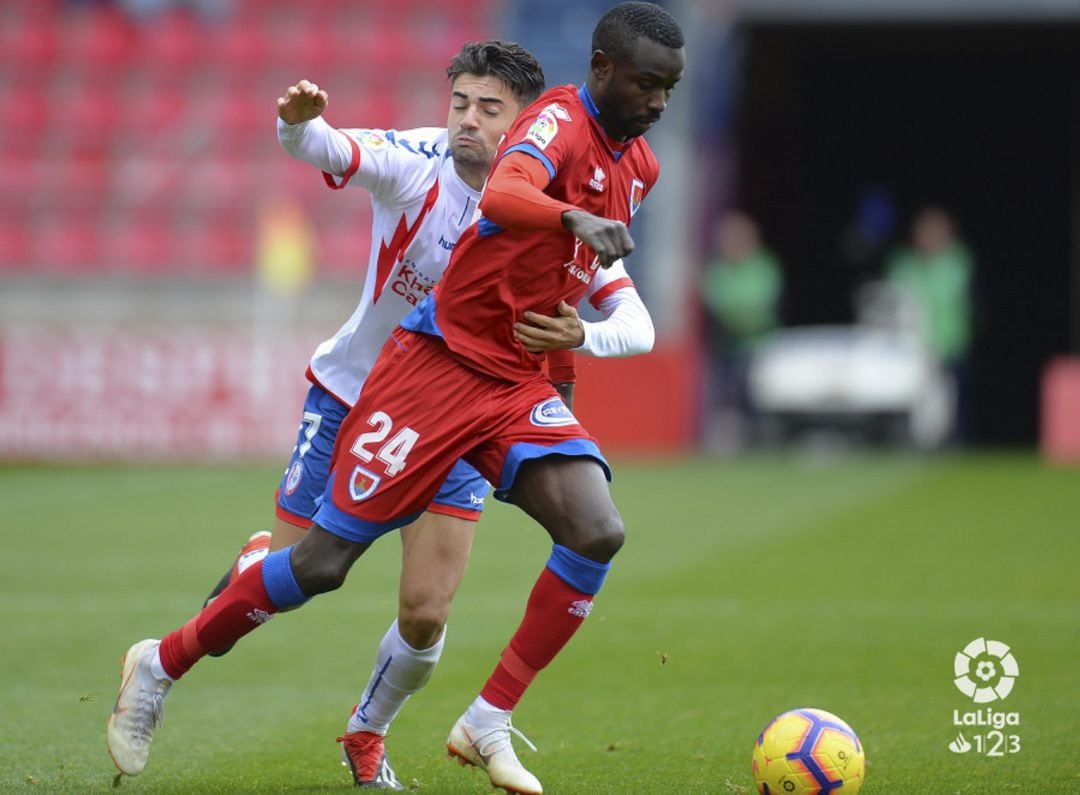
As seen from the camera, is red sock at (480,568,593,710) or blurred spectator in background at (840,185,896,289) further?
blurred spectator in background at (840,185,896,289)

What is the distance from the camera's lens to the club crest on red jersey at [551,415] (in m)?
5.02

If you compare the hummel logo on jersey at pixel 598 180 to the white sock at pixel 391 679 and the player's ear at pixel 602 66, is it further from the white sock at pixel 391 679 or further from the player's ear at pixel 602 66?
the white sock at pixel 391 679

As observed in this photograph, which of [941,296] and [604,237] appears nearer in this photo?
[604,237]

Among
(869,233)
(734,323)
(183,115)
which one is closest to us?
(734,323)

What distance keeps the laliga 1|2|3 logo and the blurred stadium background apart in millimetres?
10312

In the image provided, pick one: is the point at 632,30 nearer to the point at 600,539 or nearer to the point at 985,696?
the point at 600,539

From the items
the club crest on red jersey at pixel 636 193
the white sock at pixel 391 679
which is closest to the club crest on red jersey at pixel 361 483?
the white sock at pixel 391 679

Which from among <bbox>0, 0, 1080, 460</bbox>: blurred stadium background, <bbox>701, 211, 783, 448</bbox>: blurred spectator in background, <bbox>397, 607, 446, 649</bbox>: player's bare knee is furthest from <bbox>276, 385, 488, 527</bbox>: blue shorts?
<bbox>701, 211, 783, 448</bbox>: blurred spectator in background

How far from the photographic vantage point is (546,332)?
4.97 metres

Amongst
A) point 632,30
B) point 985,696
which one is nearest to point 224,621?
point 632,30

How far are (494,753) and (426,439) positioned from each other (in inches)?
35.6

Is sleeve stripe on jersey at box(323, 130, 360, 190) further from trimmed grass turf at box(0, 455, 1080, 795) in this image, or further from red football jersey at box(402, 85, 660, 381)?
trimmed grass turf at box(0, 455, 1080, 795)

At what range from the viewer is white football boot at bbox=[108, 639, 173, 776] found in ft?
16.5

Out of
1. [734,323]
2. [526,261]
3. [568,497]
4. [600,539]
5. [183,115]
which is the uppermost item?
[183,115]
